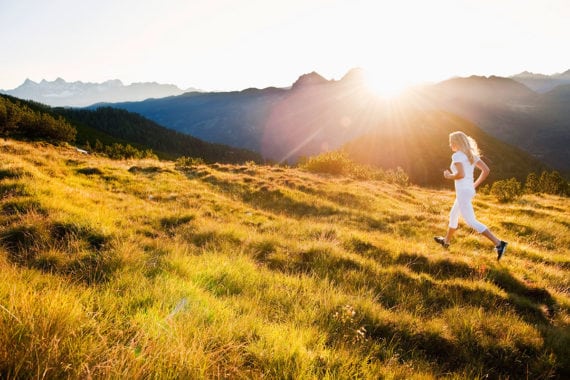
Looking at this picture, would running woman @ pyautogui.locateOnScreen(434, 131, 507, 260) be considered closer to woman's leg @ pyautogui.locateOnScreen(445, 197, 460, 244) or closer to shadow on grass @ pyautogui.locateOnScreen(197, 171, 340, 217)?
woman's leg @ pyautogui.locateOnScreen(445, 197, 460, 244)

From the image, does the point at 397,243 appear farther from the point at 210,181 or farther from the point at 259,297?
the point at 210,181

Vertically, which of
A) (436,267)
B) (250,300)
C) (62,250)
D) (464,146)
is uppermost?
(464,146)

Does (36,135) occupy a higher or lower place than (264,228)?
higher

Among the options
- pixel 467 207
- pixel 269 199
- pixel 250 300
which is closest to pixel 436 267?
pixel 467 207

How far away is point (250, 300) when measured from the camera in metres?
4.01

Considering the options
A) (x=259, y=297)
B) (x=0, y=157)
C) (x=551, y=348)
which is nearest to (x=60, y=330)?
(x=259, y=297)

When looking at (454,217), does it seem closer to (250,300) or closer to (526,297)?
(526,297)

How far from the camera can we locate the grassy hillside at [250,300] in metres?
2.33

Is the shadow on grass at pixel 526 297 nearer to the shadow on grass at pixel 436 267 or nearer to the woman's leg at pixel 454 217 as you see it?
the shadow on grass at pixel 436 267

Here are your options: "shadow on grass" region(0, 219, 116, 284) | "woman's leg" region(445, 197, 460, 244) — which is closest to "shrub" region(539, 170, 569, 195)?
"woman's leg" region(445, 197, 460, 244)

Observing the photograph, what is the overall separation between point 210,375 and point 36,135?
58679mm

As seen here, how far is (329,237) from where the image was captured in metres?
8.20

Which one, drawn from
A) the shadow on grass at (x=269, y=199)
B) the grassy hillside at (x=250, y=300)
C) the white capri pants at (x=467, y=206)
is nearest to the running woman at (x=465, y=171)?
the white capri pants at (x=467, y=206)

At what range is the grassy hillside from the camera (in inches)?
91.9
